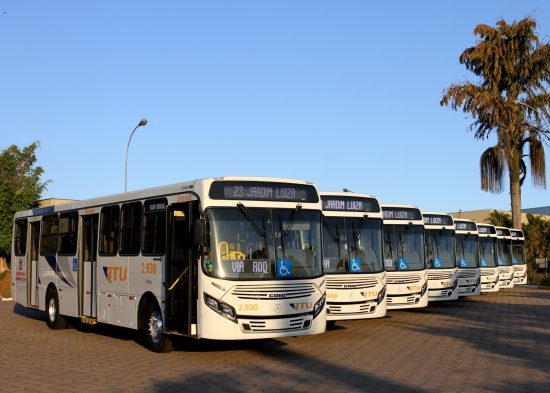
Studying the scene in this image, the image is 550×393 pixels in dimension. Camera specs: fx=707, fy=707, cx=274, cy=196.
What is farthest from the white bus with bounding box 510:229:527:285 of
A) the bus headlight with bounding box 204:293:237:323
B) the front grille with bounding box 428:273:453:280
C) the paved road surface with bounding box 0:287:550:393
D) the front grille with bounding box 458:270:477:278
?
the bus headlight with bounding box 204:293:237:323

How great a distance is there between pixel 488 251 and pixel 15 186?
32563mm

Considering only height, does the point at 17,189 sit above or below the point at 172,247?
above

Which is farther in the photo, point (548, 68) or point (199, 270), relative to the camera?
point (548, 68)

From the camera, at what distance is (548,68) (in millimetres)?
39469

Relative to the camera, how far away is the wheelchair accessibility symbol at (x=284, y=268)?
1188 centimetres

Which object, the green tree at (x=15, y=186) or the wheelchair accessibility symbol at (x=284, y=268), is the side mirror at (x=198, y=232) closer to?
the wheelchair accessibility symbol at (x=284, y=268)

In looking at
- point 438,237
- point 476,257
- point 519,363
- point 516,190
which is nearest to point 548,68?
point 516,190

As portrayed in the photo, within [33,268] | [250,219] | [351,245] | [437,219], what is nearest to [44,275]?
[33,268]

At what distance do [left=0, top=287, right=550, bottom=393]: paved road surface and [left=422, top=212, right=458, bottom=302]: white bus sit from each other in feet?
10.3

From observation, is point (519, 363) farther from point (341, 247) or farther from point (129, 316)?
point (129, 316)

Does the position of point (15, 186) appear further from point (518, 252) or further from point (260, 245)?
point (260, 245)

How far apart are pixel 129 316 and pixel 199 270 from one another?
3.05m

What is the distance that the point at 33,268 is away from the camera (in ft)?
63.4

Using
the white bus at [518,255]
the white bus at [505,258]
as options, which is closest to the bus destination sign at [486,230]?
the white bus at [505,258]
